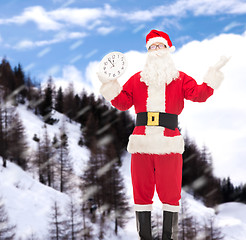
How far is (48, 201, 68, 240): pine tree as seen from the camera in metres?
26.8

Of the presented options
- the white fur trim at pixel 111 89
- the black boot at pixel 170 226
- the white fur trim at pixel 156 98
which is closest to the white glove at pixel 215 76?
the white fur trim at pixel 156 98

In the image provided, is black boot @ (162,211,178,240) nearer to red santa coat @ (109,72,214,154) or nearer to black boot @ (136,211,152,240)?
black boot @ (136,211,152,240)

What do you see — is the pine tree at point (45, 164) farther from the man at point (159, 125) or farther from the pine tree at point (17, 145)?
the man at point (159, 125)

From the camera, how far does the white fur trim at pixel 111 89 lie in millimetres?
4633

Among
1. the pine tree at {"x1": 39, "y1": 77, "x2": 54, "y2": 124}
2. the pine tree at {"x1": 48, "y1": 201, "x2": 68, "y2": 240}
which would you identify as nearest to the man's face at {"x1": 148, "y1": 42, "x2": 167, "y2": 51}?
the pine tree at {"x1": 48, "y1": 201, "x2": 68, "y2": 240}

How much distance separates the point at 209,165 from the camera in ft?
154

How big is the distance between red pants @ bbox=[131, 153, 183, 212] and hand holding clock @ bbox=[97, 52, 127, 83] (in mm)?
1140

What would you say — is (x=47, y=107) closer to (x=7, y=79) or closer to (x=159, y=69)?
(x=7, y=79)

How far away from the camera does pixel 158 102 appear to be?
15.1ft

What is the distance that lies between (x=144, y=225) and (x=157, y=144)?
3.63ft

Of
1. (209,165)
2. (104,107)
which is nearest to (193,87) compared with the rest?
(209,165)

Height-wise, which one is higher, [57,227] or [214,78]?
[214,78]

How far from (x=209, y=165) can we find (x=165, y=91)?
44.3 metres

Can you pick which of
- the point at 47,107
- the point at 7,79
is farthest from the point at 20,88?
the point at 47,107
